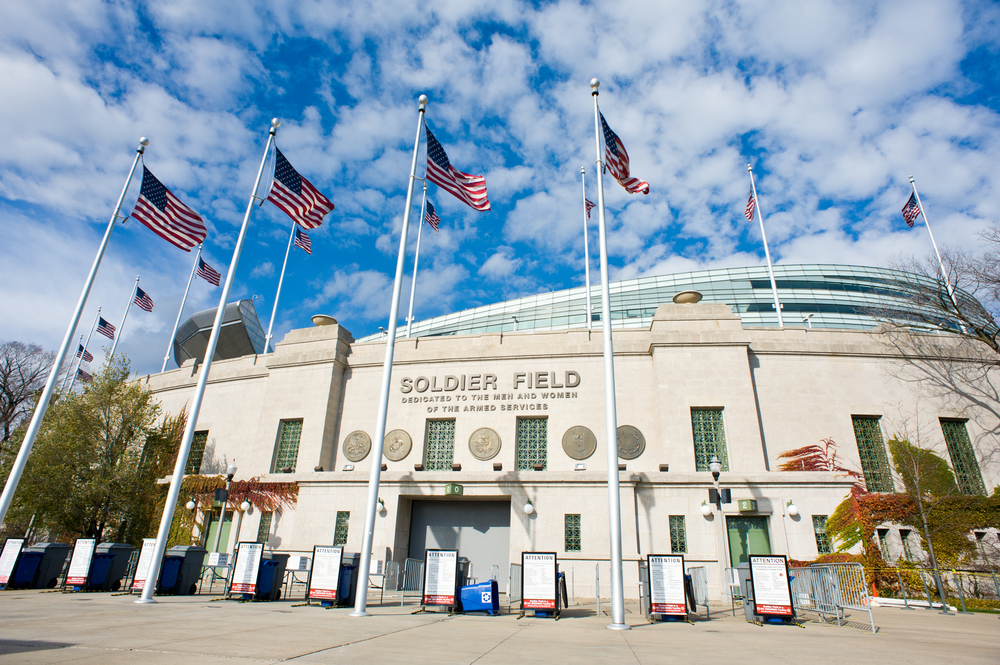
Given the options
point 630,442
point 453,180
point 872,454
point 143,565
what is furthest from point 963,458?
point 143,565

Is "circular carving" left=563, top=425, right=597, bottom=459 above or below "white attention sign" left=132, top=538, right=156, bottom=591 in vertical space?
above

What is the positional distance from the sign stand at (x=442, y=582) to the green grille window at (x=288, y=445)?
1431 centimetres

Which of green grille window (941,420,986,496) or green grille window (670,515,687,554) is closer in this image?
green grille window (670,515,687,554)

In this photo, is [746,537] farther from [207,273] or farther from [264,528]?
[207,273]

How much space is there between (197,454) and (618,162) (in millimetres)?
26710

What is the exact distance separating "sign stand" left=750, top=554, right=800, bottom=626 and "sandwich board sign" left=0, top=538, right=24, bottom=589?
22798mm

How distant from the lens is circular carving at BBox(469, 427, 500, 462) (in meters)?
24.6

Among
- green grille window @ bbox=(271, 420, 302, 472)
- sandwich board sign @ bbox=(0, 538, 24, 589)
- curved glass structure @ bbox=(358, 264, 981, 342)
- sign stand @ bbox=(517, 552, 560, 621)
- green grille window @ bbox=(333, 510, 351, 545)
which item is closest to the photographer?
sign stand @ bbox=(517, 552, 560, 621)

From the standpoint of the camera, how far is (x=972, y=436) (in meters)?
24.0

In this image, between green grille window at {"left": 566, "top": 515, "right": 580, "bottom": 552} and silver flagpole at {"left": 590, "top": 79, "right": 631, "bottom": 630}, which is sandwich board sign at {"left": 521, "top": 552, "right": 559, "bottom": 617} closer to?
silver flagpole at {"left": 590, "top": 79, "right": 631, "bottom": 630}

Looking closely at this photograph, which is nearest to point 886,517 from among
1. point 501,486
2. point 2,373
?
point 501,486

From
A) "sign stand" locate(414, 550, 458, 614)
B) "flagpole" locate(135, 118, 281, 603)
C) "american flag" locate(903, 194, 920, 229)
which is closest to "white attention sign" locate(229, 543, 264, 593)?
"flagpole" locate(135, 118, 281, 603)

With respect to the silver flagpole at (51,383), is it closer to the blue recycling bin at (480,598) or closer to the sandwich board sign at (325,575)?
the sandwich board sign at (325,575)

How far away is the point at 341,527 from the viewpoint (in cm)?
2180
